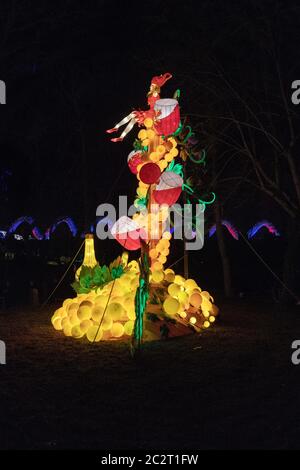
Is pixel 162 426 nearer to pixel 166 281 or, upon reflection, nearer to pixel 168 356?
pixel 168 356

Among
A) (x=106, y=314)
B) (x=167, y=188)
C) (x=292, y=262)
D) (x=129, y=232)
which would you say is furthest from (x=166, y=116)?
(x=292, y=262)

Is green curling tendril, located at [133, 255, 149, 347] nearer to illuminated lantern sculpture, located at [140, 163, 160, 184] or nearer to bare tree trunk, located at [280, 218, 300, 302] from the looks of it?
illuminated lantern sculpture, located at [140, 163, 160, 184]

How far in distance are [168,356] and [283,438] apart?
11.7 ft

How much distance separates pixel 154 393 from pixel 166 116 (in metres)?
4.32

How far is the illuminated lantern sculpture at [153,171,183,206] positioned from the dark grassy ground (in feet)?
7.21

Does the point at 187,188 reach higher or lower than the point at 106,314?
higher

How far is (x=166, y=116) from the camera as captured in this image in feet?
29.6

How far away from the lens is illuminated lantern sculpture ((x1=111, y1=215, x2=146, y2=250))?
358 inches

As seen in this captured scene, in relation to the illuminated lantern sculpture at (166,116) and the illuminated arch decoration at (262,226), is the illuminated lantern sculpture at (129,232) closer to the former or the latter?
the illuminated lantern sculpture at (166,116)

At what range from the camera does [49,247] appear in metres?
22.4

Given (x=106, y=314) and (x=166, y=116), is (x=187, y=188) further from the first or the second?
(x=106, y=314)

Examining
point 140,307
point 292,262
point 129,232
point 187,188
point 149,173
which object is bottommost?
point 140,307

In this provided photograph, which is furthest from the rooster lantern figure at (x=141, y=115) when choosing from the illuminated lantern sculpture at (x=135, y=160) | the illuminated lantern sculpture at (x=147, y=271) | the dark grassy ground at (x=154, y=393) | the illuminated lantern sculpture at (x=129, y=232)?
the dark grassy ground at (x=154, y=393)

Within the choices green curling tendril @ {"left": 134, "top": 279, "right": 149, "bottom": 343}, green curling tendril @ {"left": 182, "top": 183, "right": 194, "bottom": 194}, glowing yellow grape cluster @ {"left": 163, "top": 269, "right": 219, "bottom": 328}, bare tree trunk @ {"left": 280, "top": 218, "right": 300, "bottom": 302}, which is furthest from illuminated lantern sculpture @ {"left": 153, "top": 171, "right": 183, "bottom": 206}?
bare tree trunk @ {"left": 280, "top": 218, "right": 300, "bottom": 302}
